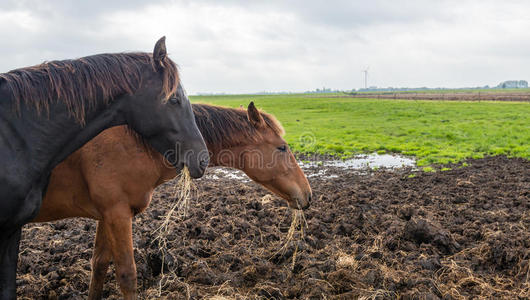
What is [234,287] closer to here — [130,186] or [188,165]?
[130,186]

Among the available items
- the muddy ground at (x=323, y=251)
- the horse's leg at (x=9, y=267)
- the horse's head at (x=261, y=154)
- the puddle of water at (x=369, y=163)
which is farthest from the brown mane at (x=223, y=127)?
the puddle of water at (x=369, y=163)

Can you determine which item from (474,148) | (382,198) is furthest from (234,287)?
(474,148)

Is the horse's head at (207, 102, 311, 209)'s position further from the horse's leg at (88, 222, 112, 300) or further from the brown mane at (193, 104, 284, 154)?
the horse's leg at (88, 222, 112, 300)

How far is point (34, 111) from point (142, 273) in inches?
99.4

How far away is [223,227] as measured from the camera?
5.97 meters

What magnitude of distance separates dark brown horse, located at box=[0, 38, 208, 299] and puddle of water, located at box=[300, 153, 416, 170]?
976 centimetres

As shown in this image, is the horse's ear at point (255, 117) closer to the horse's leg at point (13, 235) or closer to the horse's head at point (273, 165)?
the horse's head at point (273, 165)

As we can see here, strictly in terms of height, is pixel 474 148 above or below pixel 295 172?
below

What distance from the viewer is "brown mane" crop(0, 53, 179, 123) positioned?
273 centimetres

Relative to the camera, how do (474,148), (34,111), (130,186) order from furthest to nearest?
(474,148), (130,186), (34,111)

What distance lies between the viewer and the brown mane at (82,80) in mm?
2729

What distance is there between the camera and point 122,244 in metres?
3.52

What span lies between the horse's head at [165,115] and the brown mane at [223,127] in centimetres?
151

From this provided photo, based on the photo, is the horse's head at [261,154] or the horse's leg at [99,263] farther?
the horse's head at [261,154]
